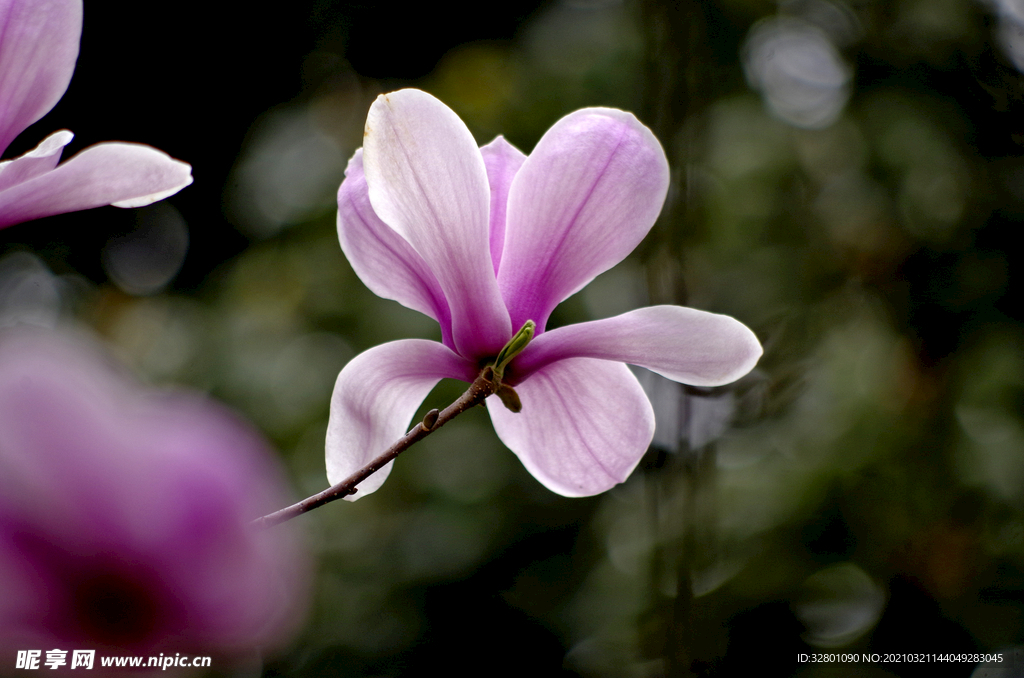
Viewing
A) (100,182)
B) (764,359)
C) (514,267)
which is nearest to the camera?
(100,182)

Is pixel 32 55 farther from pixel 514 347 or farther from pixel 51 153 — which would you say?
pixel 514 347

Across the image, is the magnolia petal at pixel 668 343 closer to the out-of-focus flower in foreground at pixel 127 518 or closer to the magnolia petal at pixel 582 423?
the magnolia petal at pixel 582 423

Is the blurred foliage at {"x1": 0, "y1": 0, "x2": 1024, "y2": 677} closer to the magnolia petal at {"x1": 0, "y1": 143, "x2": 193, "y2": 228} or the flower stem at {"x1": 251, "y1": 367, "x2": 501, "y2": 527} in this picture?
the flower stem at {"x1": 251, "y1": 367, "x2": 501, "y2": 527}

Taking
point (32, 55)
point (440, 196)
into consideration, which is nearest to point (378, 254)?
point (440, 196)

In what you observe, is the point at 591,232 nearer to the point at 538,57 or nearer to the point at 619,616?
the point at 619,616

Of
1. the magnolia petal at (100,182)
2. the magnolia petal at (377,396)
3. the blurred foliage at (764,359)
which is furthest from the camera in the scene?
the blurred foliage at (764,359)

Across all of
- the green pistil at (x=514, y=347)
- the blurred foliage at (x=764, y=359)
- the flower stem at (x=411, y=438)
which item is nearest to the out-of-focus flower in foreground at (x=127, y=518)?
the flower stem at (x=411, y=438)

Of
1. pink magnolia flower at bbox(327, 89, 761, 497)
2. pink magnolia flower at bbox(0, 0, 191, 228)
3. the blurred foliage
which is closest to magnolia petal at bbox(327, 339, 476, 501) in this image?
pink magnolia flower at bbox(327, 89, 761, 497)
